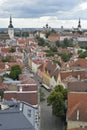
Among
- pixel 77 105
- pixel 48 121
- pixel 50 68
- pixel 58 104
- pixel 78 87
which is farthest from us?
pixel 50 68

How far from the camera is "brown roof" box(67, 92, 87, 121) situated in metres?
31.9

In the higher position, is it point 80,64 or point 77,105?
point 77,105

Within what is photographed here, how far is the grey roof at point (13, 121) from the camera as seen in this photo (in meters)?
21.7

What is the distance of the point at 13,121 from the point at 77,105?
11091 millimetres

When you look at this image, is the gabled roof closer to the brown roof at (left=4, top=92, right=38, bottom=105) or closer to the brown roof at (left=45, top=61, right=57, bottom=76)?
the brown roof at (left=4, top=92, right=38, bottom=105)

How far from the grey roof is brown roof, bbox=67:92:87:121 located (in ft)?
30.7

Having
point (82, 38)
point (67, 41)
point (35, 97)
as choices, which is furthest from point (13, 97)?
point (82, 38)

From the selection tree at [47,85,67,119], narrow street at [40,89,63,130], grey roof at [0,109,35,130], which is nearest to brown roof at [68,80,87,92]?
tree at [47,85,67,119]

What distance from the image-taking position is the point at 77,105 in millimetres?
32438

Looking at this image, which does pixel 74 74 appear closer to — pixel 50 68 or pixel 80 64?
pixel 50 68

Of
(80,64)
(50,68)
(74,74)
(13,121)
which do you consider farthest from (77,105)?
(80,64)

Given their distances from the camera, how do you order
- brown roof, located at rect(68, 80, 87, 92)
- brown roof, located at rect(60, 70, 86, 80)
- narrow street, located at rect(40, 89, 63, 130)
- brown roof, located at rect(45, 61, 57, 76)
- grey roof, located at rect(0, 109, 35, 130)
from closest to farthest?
grey roof, located at rect(0, 109, 35, 130)
narrow street, located at rect(40, 89, 63, 130)
brown roof, located at rect(68, 80, 87, 92)
brown roof, located at rect(60, 70, 86, 80)
brown roof, located at rect(45, 61, 57, 76)

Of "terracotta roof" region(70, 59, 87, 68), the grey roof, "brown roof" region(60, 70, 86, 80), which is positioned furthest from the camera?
"terracotta roof" region(70, 59, 87, 68)

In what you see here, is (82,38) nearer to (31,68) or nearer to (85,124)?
(31,68)
